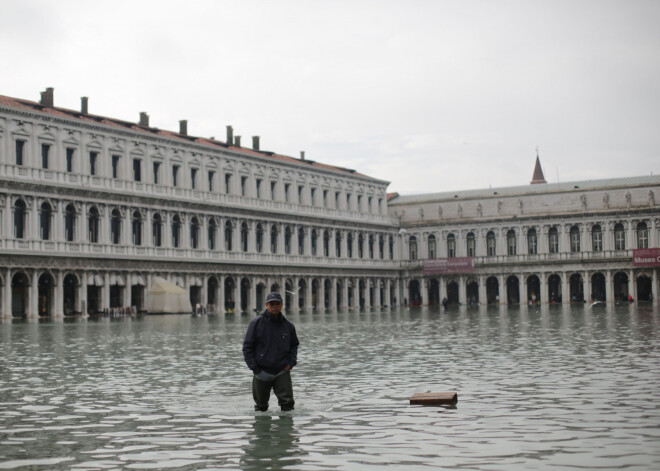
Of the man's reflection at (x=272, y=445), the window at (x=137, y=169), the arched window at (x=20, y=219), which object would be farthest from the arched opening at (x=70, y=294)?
the man's reflection at (x=272, y=445)

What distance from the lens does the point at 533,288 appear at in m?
86.2

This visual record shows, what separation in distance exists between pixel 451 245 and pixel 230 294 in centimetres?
2810

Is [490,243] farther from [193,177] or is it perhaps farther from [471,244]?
[193,177]

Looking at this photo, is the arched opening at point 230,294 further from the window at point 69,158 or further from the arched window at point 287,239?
the window at point 69,158

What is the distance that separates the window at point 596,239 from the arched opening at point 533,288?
5.76 metres

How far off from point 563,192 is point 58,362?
233 feet

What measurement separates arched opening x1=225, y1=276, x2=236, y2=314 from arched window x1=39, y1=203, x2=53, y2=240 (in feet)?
51.5

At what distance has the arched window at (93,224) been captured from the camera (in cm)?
5759

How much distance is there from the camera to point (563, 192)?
8481 centimetres

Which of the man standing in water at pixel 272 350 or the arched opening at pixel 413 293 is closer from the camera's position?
the man standing in water at pixel 272 350

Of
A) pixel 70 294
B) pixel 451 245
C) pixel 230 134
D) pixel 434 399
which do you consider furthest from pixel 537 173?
pixel 434 399

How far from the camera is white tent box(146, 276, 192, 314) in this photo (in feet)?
181

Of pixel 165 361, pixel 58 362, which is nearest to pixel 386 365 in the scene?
pixel 165 361

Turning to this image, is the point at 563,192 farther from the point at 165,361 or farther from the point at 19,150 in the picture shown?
the point at 165,361
